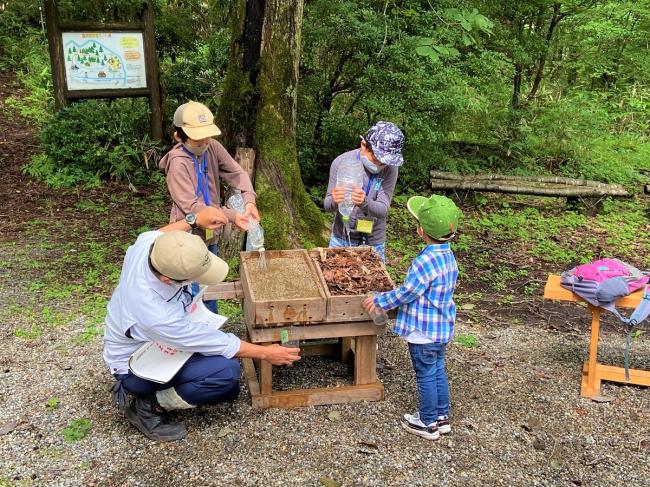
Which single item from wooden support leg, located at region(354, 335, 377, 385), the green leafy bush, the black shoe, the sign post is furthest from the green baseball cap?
the sign post

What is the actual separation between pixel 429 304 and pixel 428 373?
15.1 inches

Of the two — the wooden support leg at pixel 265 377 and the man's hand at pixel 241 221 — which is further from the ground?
the man's hand at pixel 241 221

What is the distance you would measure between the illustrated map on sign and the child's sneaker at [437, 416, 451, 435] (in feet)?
21.4

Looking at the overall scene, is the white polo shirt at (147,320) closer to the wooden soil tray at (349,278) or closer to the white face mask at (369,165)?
the wooden soil tray at (349,278)

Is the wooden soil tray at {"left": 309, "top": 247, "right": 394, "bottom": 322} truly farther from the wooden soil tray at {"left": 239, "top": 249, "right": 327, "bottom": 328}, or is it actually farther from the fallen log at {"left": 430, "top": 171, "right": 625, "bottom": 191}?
the fallen log at {"left": 430, "top": 171, "right": 625, "bottom": 191}

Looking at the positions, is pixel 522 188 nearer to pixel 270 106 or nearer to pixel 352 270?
pixel 270 106

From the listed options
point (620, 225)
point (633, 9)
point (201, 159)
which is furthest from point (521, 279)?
point (633, 9)

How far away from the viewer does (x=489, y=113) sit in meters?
9.98

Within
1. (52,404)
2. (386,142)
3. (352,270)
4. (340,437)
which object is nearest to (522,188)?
(386,142)

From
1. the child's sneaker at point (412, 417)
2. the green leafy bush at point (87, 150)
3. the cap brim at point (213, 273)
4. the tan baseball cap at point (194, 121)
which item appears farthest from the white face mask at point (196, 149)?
the green leafy bush at point (87, 150)

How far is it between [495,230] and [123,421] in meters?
5.59

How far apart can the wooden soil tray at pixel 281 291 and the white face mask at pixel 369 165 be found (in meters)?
0.70

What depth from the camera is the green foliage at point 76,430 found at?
3.18m

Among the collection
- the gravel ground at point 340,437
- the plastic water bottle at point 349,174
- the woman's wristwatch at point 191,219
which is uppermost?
the plastic water bottle at point 349,174
